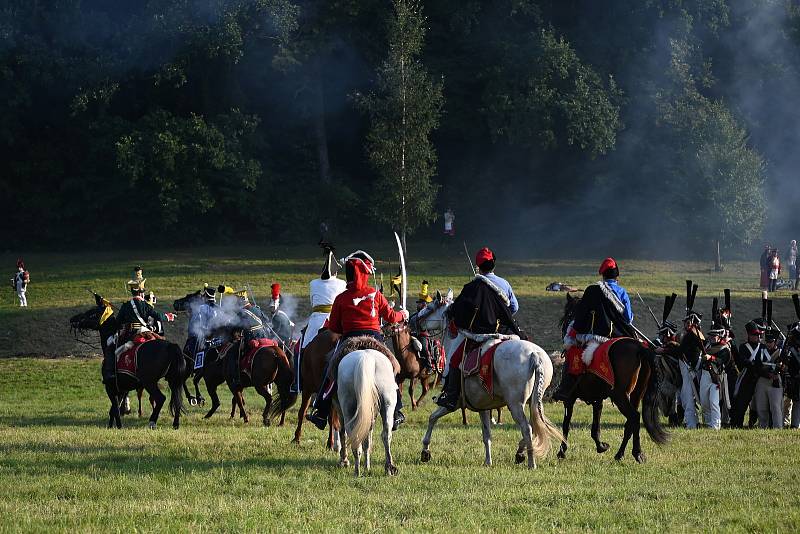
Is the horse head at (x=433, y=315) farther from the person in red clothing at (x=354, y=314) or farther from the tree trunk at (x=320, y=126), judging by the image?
the tree trunk at (x=320, y=126)

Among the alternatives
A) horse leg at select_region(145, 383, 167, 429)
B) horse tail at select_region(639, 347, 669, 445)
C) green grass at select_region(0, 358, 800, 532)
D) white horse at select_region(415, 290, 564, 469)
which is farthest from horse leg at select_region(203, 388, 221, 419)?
horse tail at select_region(639, 347, 669, 445)

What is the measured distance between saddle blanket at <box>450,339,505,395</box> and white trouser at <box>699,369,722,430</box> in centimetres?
700

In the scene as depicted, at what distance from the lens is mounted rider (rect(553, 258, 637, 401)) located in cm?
1498

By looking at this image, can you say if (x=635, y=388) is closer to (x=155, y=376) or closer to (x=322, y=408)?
(x=322, y=408)

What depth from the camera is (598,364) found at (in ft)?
48.2

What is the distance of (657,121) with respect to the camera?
171 feet

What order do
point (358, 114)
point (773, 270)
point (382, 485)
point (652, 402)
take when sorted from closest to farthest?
point (382, 485)
point (652, 402)
point (773, 270)
point (358, 114)

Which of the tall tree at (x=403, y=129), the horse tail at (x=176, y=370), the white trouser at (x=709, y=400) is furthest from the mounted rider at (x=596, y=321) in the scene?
the tall tree at (x=403, y=129)

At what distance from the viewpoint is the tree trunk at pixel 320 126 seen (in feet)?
179

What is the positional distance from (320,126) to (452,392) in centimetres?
4268

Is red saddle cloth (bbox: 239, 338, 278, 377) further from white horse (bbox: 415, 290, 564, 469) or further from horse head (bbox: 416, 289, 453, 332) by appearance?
white horse (bbox: 415, 290, 564, 469)

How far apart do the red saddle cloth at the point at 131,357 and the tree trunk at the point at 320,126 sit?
119 ft

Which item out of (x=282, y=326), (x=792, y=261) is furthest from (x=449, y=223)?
(x=282, y=326)

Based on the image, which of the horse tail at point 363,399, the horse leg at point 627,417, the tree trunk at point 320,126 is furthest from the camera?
the tree trunk at point 320,126
